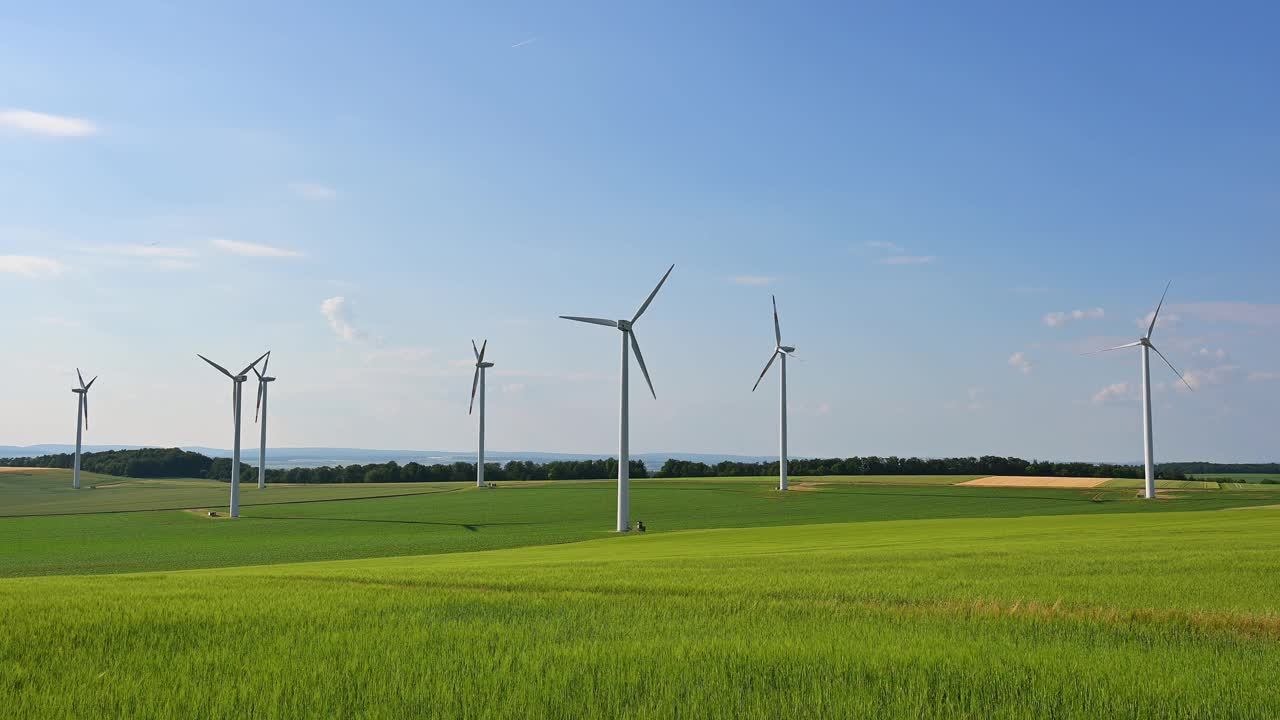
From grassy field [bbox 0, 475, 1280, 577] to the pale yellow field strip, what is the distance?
4066 millimetres

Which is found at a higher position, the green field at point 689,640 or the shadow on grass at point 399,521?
A: the green field at point 689,640

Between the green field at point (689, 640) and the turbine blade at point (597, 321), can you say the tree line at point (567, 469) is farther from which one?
the green field at point (689, 640)

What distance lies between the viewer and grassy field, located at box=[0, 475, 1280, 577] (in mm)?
45656

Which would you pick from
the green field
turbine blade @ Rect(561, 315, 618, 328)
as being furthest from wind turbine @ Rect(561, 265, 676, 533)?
the green field

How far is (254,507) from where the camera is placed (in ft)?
282

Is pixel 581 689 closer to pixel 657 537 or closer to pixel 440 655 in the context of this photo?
pixel 440 655

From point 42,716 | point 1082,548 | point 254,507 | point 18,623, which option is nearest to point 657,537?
point 1082,548

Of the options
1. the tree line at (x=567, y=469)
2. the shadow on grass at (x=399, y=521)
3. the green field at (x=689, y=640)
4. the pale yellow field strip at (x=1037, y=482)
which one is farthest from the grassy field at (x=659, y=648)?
the tree line at (x=567, y=469)

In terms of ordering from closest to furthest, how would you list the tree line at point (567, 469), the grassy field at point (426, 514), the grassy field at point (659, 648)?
the grassy field at point (659, 648), the grassy field at point (426, 514), the tree line at point (567, 469)

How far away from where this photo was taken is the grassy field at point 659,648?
23.7 ft

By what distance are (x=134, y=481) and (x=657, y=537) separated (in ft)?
402

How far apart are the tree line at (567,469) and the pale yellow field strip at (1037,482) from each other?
12.7 metres

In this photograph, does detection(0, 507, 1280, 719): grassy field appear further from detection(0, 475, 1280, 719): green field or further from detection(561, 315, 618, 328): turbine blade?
detection(561, 315, 618, 328): turbine blade

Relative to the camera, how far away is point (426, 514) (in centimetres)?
7475
